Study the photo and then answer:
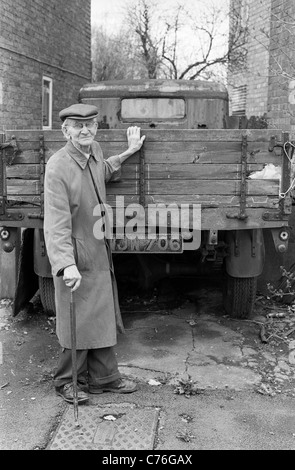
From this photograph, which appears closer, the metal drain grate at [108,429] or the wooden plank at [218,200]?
the metal drain grate at [108,429]

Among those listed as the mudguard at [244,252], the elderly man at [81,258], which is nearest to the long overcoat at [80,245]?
the elderly man at [81,258]

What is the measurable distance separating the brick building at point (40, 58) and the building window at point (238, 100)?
3.74 m

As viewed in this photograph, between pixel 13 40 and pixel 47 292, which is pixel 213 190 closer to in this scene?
pixel 47 292

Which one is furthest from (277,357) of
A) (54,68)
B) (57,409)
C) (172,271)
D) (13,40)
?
(54,68)

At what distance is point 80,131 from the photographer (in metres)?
3.70

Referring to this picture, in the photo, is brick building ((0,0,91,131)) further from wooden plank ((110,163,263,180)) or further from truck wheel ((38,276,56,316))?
wooden plank ((110,163,263,180))

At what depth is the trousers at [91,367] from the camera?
12.8 ft

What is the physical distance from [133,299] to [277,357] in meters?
1.97

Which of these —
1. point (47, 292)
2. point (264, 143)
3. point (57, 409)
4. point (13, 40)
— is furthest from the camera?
point (13, 40)

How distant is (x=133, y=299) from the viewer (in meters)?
6.20

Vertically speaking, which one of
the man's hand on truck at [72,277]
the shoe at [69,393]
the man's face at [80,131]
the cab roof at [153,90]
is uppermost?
the cab roof at [153,90]

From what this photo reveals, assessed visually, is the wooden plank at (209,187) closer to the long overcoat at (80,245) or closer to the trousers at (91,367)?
the long overcoat at (80,245)

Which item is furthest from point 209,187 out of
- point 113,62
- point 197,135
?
point 113,62

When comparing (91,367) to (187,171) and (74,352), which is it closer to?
(74,352)
